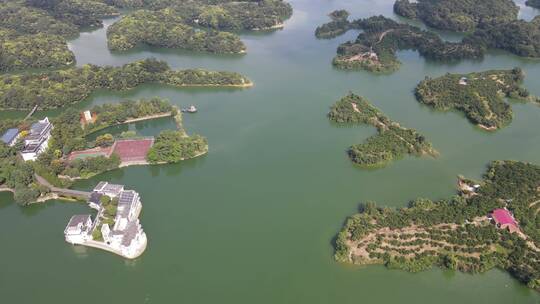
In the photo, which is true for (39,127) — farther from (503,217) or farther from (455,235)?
(503,217)

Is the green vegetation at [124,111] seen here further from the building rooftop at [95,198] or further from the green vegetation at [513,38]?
the green vegetation at [513,38]

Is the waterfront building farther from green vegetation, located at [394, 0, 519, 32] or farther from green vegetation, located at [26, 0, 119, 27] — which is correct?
green vegetation, located at [394, 0, 519, 32]

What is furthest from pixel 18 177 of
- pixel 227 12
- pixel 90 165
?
pixel 227 12

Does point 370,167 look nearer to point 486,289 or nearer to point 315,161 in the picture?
point 315,161

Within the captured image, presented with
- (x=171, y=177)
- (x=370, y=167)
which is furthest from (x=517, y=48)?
(x=171, y=177)

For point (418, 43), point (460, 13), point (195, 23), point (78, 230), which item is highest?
point (78, 230)
